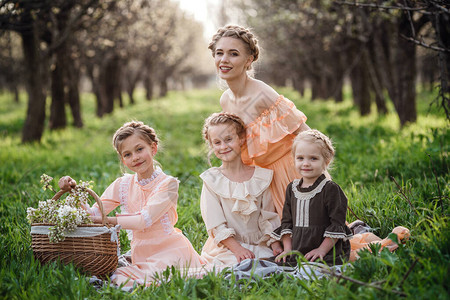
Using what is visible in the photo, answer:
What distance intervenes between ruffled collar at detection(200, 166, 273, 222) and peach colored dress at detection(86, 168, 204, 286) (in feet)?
1.23

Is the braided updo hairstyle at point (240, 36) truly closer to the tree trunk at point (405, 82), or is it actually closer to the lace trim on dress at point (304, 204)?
the lace trim on dress at point (304, 204)

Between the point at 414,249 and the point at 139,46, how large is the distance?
60.8ft

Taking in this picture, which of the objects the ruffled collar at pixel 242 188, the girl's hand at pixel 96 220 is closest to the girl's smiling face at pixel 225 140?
the ruffled collar at pixel 242 188

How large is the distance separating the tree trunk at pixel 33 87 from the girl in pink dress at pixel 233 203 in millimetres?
6819

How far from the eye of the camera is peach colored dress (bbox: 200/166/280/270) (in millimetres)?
3430

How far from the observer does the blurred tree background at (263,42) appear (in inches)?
267

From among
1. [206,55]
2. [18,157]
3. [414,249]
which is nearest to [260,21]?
[18,157]

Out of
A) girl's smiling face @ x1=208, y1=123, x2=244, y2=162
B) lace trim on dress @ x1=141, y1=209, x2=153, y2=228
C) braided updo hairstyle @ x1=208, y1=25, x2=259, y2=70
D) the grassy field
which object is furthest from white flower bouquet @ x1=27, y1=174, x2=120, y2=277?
braided updo hairstyle @ x1=208, y1=25, x2=259, y2=70

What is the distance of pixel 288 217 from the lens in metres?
3.28

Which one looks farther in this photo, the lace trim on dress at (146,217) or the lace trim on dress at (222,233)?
the lace trim on dress at (222,233)

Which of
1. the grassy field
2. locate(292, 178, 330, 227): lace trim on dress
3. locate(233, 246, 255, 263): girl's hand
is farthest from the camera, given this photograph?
locate(233, 246, 255, 263): girl's hand

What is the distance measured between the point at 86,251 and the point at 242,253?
4.00 ft

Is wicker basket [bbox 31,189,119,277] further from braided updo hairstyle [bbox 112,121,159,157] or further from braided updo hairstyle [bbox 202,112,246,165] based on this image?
braided updo hairstyle [bbox 202,112,246,165]

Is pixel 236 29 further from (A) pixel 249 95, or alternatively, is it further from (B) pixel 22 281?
(B) pixel 22 281
